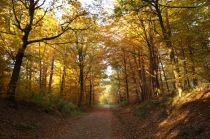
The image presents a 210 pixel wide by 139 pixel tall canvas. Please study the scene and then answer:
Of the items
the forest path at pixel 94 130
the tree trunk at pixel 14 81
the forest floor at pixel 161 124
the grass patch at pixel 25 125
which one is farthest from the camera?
the tree trunk at pixel 14 81

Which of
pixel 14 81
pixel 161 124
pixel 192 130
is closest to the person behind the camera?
pixel 192 130

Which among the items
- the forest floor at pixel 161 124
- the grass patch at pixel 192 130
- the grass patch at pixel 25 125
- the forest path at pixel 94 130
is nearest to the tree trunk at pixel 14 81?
the forest floor at pixel 161 124

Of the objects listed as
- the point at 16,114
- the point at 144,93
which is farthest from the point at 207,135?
the point at 144,93

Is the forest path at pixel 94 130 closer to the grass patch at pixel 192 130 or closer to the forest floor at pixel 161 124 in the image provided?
the forest floor at pixel 161 124

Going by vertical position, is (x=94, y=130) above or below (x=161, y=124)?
below

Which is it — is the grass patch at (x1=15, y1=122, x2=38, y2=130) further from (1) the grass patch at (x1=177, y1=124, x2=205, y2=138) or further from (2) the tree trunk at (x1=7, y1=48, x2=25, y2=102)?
(1) the grass patch at (x1=177, y1=124, x2=205, y2=138)

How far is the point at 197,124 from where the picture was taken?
859 centimetres

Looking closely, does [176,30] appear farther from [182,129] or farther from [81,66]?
[81,66]

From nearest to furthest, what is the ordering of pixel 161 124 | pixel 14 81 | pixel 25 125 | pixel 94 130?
1. pixel 25 125
2. pixel 161 124
3. pixel 94 130
4. pixel 14 81

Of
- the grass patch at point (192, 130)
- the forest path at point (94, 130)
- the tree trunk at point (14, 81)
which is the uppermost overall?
the tree trunk at point (14, 81)

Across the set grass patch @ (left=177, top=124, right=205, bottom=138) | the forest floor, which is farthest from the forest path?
grass patch @ (left=177, top=124, right=205, bottom=138)

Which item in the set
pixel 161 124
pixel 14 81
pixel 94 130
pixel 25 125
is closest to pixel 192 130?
pixel 161 124

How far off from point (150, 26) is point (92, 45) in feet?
43.5

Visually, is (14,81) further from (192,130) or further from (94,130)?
(192,130)
